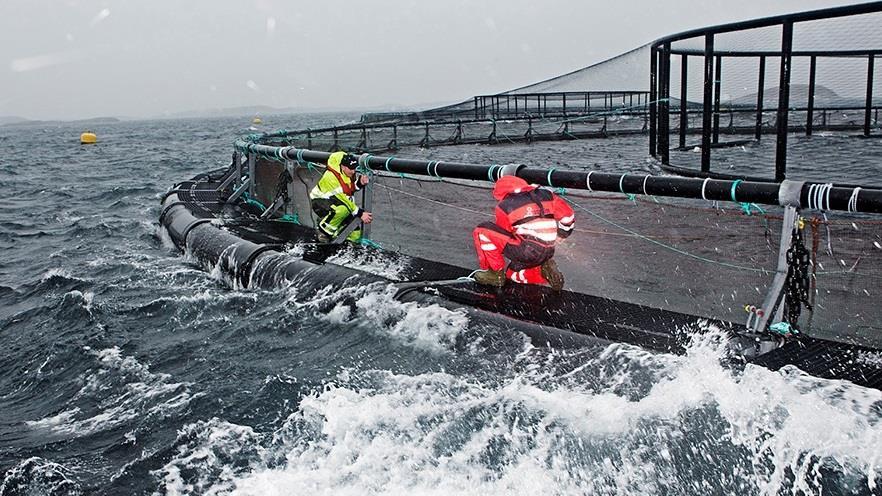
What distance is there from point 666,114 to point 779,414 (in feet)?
35.9

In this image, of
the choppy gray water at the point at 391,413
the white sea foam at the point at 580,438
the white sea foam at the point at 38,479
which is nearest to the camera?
the white sea foam at the point at 580,438

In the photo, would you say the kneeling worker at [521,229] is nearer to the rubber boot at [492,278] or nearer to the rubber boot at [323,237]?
the rubber boot at [492,278]

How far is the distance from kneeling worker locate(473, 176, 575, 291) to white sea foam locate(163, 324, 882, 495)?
1.06m

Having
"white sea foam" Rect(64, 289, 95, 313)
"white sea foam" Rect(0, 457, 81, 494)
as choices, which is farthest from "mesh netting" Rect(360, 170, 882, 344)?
"white sea foam" Rect(0, 457, 81, 494)

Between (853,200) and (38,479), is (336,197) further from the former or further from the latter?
(853,200)

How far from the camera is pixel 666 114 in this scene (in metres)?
13.4

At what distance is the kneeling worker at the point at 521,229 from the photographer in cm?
521

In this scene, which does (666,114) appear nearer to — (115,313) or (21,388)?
(115,313)

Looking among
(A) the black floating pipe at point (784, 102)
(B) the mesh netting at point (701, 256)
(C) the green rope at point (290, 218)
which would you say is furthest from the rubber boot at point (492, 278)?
(A) the black floating pipe at point (784, 102)

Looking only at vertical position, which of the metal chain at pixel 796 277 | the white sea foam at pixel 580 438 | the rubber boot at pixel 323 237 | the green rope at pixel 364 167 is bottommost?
the white sea foam at pixel 580 438

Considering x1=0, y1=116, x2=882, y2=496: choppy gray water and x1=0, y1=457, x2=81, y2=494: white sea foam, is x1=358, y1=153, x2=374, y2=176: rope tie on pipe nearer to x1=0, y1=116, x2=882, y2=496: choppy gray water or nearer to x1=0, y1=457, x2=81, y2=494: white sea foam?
x1=0, y1=116, x2=882, y2=496: choppy gray water

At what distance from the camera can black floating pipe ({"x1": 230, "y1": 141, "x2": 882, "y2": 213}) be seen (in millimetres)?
4070

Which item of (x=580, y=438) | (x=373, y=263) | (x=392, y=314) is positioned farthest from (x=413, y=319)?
(x=580, y=438)

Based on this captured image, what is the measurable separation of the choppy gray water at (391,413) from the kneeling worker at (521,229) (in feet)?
2.18
